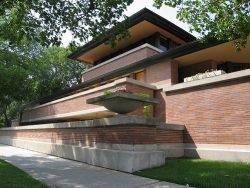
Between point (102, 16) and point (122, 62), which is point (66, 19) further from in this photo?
point (122, 62)

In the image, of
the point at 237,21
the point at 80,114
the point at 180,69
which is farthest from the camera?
the point at 80,114

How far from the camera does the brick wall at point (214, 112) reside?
1152cm

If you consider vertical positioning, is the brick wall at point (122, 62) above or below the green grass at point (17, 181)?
above

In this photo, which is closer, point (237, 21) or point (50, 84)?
point (237, 21)

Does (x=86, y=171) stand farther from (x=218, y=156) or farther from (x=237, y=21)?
(x=237, y=21)

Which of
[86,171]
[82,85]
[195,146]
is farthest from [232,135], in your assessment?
[82,85]

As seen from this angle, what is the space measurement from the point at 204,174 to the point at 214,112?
446 centimetres

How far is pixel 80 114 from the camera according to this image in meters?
20.6

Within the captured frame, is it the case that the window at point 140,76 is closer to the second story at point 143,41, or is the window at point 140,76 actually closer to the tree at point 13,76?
the second story at point 143,41

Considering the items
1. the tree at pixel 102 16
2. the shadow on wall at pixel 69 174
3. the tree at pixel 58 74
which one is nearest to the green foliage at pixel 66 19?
the tree at pixel 102 16

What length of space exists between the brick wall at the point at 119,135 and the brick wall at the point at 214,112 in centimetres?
91

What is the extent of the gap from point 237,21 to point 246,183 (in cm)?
545

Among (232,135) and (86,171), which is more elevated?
(232,135)

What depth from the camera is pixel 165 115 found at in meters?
15.7
